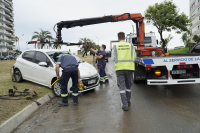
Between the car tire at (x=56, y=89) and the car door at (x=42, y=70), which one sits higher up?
the car door at (x=42, y=70)

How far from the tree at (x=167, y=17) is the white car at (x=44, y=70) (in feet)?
79.9

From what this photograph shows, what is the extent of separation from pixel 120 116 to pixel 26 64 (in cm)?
513

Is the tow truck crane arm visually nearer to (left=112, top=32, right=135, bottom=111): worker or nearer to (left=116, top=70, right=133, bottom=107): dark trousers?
(left=112, top=32, right=135, bottom=111): worker

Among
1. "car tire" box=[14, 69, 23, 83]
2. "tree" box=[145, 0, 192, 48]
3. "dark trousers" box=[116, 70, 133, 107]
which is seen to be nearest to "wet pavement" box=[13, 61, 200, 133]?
"dark trousers" box=[116, 70, 133, 107]

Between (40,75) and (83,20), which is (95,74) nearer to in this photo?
(40,75)

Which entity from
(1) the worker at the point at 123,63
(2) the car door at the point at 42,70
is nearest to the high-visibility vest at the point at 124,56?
(1) the worker at the point at 123,63

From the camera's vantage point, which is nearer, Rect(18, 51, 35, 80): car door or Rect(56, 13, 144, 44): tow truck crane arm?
Rect(18, 51, 35, 80): car door

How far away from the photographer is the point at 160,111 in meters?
4.30

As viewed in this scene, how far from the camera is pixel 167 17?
89.7 feet

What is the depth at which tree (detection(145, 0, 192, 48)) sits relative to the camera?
1083 inches

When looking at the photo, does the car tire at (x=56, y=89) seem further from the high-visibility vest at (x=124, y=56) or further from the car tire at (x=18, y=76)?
the high-visibility vest at (x=124, y=56)

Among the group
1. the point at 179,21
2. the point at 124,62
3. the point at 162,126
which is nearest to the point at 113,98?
the point at 124,62

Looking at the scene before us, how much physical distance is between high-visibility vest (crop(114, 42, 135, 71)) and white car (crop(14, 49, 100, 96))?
1976mm

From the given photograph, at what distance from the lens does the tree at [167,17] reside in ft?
90.2
